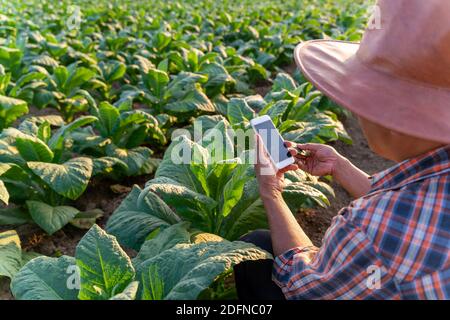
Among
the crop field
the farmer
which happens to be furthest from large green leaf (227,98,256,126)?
the farmer

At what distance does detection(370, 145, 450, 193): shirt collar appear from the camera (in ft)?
4.57

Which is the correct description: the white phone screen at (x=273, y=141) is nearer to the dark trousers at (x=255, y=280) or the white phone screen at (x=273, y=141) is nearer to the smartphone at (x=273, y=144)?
the smartphone at (x=273, y=144)

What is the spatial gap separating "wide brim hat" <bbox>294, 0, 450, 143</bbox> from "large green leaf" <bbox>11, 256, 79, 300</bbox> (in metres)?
1.18

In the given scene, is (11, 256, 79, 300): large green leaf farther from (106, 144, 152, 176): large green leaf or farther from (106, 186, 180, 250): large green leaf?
(106, 144, 152, 176): large green leaf

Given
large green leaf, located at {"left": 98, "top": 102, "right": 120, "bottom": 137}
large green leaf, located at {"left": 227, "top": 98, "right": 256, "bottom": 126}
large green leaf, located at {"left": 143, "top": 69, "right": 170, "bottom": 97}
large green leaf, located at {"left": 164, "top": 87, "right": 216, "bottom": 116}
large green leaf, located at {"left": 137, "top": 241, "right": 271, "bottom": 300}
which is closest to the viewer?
large green leaf, located at {"left": 137, "top": 241, "right": 271, "bottom": 300}

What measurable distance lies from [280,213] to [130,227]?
2.59 ft

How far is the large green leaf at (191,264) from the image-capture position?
5.49 ft

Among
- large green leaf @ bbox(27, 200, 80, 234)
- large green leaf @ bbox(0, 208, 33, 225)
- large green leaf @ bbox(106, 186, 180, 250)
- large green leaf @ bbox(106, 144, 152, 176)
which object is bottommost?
large green leaf @ bbox(0, 208, 33, 225)

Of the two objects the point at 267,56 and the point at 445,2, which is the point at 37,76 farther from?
the point at 445,2

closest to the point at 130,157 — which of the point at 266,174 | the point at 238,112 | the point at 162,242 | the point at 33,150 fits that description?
the point at 33,150

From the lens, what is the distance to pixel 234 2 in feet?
48.5

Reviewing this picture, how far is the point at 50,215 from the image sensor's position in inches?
118

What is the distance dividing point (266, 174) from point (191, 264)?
1.62ft

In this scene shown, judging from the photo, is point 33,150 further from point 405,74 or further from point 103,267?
point 405,74
